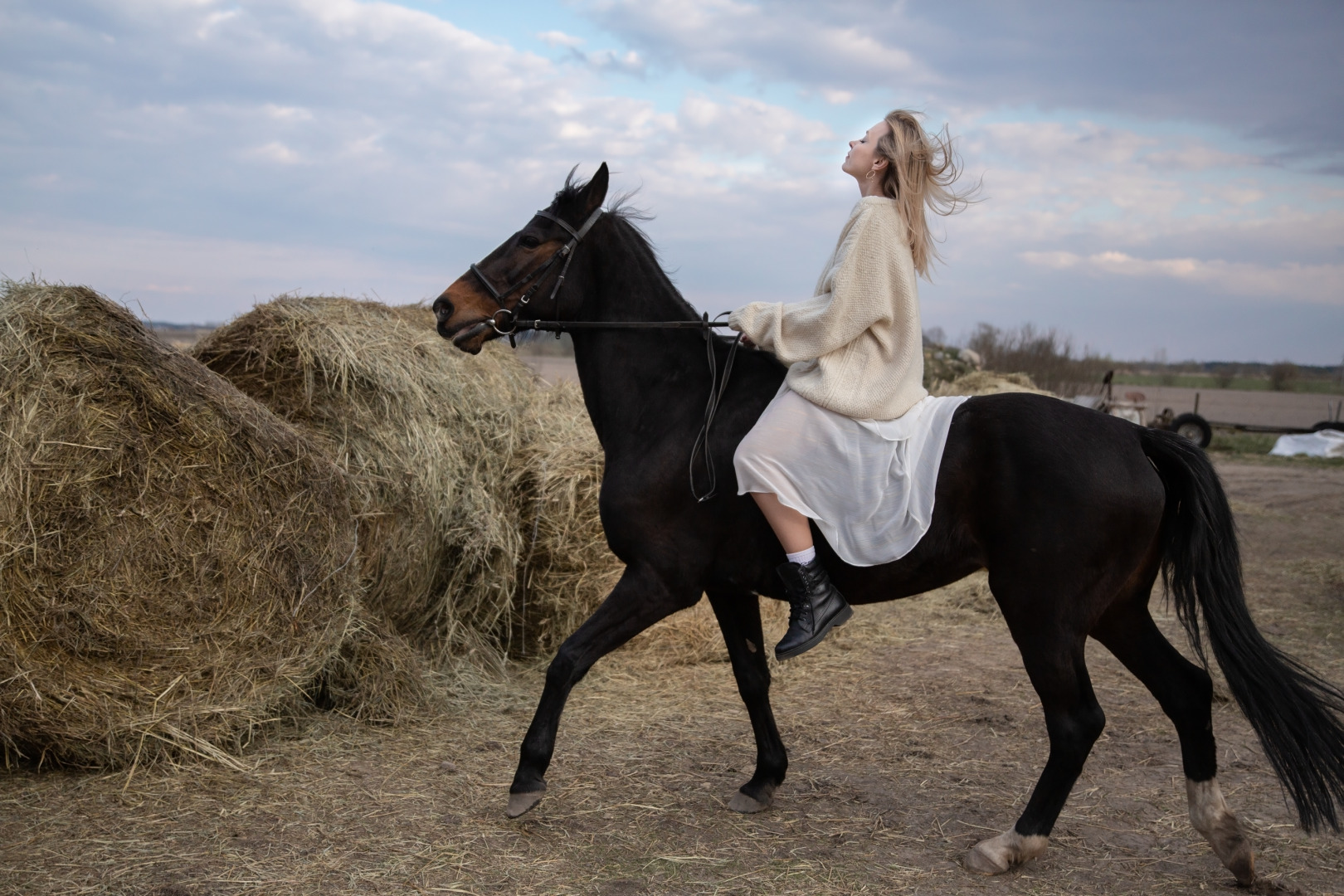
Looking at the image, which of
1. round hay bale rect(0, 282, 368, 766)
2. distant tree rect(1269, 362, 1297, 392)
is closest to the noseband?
round hay bale rect(0, 282, 368, 766)

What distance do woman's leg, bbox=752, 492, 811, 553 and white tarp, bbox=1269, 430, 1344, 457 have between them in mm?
A: 18347

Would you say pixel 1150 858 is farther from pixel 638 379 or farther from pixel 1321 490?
pixel 1321 490

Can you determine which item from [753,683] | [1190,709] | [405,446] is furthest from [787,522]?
[405,446]

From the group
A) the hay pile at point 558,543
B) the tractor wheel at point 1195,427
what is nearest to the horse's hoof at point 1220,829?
the hay pile at point 558,543

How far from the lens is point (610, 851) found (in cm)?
340

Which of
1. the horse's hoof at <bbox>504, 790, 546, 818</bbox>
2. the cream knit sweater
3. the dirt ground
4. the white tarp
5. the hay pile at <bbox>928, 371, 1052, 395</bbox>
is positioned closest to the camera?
the dirt ground

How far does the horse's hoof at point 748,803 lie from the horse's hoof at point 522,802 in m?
0.82

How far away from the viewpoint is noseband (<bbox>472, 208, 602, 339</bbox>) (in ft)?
12.2

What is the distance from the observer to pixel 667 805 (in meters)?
3.87

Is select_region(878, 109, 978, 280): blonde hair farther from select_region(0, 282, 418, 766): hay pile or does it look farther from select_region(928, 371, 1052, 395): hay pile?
select_region(928, 371, 1052, 395): hay pile

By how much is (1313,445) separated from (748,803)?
1914 cm

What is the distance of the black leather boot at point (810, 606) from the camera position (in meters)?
3.46

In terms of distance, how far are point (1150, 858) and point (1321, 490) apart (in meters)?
11.9

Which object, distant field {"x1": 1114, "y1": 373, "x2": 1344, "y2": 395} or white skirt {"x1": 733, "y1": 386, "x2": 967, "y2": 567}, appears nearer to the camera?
white skirt {"x1": 733, "y1": 386, "x2": 967, "y2": 567}
